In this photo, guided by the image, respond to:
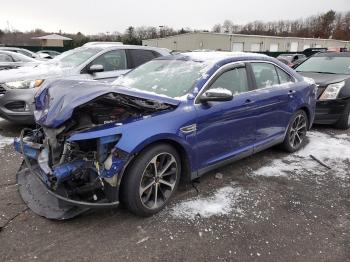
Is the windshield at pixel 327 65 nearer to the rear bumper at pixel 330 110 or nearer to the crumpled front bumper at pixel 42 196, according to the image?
the rear bumper at pixel 330 110

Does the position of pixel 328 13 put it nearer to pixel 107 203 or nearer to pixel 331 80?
pixel 331 80

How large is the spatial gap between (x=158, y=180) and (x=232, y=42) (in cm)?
4625

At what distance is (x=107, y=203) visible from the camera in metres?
3.05

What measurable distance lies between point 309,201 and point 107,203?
2.32 m

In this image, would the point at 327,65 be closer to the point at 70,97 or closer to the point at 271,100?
the point at 271,100

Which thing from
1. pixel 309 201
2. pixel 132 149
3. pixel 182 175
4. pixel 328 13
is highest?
pixel 328 13

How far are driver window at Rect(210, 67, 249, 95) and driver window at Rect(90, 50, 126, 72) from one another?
3467mm

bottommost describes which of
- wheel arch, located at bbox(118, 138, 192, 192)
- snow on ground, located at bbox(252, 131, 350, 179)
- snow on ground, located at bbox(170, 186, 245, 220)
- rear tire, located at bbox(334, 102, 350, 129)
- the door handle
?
snow on ground, located at bbox(252, 131, 350, 179)

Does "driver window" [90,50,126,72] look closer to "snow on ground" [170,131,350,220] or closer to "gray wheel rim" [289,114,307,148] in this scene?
"gray wheel rim" [289,114,307,148]

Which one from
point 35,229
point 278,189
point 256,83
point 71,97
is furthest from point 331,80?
point 35,229

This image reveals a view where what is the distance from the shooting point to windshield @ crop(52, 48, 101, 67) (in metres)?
6.86

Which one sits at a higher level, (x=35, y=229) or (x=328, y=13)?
(x=328, y=13)

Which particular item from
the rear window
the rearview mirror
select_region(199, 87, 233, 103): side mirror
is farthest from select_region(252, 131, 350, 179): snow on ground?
the rear window

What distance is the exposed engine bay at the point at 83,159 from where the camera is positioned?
9.85 ft
